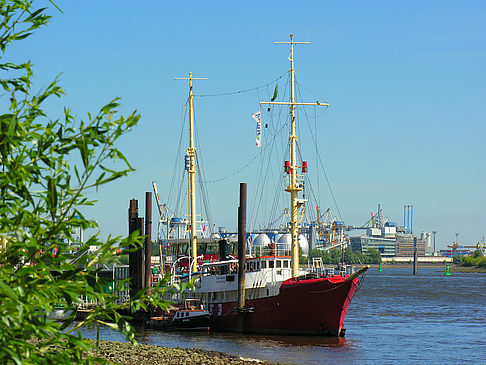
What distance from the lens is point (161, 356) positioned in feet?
108

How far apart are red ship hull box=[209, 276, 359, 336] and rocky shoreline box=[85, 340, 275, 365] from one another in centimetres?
1029

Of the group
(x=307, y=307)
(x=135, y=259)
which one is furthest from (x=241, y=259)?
(x=135, y=259)

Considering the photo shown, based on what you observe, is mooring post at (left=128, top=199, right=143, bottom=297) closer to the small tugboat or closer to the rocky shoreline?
the small tugboat

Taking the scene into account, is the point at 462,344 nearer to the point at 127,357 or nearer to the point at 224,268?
the point at 224,268

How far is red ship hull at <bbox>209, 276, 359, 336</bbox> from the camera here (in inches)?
1752

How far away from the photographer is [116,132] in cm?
981

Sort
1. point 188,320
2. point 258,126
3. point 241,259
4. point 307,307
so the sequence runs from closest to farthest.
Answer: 1. point 307,307
2. point 241,259
3. point 188,320
4. point 258,126

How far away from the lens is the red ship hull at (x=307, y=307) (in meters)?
44.5

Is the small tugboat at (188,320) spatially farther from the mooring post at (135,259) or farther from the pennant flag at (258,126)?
the pennant flag at (258,126)

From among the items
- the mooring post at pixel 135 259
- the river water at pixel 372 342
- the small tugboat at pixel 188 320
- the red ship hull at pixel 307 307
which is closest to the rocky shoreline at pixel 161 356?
the river water at pixel 372 342

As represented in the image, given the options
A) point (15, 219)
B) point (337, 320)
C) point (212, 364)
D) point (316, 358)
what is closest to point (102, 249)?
point (15, 219)

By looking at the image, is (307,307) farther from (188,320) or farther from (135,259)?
(135,259)

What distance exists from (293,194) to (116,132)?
1598 inches

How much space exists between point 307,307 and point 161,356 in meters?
14.0
